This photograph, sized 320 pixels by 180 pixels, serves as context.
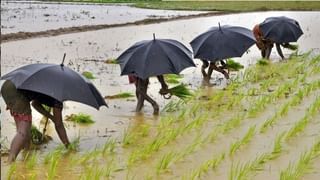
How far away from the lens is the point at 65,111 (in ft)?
25.2

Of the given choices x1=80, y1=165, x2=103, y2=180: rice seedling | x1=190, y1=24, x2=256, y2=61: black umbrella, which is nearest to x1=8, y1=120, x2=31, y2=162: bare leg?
x1=80, y1=165, x2=103, y2=180: rice seedling

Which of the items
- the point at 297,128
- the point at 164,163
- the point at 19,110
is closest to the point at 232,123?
the point at 297,128

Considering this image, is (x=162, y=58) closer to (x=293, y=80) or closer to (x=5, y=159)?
(x=5, y=159)

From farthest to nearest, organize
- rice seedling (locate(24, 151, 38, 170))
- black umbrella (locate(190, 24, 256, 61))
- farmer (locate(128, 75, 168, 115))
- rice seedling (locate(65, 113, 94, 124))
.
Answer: black umbrella (locate(190, 24, 256, 61))
farmer (locate(128, 75, 168, 115))
rice seedling (locate(65, 113, 94, 124))
rice seedling (locate(24, 151, 38, 170))

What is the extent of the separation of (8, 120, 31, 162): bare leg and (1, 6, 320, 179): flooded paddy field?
0.36 ft

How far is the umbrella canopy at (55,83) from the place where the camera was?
5105 mm

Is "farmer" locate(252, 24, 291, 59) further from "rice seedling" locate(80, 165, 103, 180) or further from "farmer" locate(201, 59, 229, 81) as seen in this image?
"rice seedling" locate(80, 165, 103, 180)

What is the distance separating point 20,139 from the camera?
5199 mm

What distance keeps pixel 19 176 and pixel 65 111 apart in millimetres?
2843

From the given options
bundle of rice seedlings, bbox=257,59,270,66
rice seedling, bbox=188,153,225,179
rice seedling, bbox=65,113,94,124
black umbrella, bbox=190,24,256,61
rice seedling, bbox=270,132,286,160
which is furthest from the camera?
bundle of rice seedlings, bbox=257,59,270,66

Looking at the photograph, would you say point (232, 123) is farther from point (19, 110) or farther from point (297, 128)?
point (19, 110)

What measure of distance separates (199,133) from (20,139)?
85.1 inches

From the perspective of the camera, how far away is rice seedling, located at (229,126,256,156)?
5719 millimetres

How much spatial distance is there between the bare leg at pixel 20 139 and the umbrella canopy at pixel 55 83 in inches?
14.9
